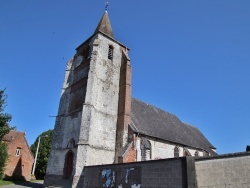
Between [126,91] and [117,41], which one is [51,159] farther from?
[117,41]

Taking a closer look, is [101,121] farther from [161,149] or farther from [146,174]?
[146,174]

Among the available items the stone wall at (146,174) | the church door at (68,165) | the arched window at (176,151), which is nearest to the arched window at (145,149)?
the arched window at (176,151)

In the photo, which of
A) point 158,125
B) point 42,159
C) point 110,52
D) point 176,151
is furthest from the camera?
point 42,159

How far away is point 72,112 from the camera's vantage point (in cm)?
2095

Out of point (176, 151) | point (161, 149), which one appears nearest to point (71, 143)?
point (161, 149)

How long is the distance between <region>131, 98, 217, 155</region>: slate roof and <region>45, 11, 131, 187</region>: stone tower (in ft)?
7.13

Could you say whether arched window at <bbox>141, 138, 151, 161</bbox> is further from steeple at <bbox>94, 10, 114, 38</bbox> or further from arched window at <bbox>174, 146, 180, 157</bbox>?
steeple at <bbox>94, 10, 114, 38</bbox>

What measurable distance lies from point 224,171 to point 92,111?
40.5 ft

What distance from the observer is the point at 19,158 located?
32.1 metres

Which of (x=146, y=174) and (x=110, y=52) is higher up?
(x=110, y=52)

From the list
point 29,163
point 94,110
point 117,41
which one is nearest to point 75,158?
point 94,110

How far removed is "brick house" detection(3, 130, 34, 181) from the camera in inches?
1209

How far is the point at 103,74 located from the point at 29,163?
20888 mm

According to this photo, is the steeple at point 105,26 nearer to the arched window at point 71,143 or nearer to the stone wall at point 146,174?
the arched window at point 71,143
